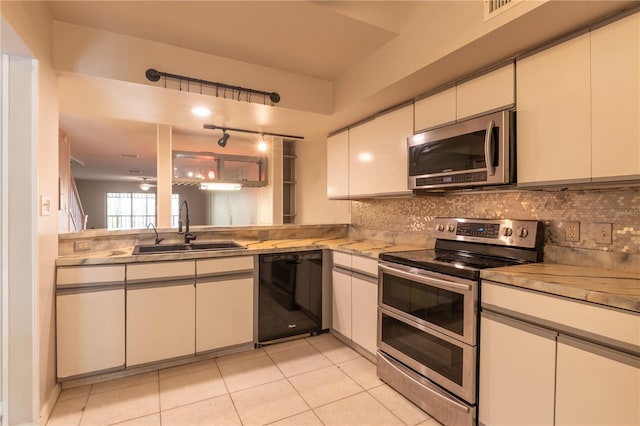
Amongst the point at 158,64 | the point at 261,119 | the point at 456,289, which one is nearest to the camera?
the point at 456,289

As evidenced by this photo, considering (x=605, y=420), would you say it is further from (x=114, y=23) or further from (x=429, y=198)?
(x=114, y=23)

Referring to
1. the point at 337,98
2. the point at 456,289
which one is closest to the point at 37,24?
the point at 337,98

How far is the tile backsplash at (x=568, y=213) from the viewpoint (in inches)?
63.1

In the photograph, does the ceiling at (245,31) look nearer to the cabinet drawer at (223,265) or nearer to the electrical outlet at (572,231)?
the cabinet drawer at (223,265)

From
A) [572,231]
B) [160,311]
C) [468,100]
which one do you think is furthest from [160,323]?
[572,231]

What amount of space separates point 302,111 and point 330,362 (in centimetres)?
215

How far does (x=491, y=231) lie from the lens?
211 centimetres

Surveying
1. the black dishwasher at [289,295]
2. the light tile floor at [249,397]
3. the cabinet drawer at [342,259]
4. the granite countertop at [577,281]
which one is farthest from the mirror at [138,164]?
the granite countertop at [577,281]

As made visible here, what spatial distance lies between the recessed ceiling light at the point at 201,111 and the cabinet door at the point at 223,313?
148cm

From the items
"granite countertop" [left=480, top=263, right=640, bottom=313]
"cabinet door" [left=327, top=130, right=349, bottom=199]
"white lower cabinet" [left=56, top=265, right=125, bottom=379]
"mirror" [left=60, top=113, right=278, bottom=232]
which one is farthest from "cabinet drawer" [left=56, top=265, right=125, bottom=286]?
"granite countertop" [left=480, top=263, right=640, bottom=313]

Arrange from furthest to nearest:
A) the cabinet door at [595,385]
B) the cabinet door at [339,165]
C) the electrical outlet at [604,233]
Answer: the cabinet door at [339,165], the electrical outlet at [604,233], the cabinet door at [595,385]

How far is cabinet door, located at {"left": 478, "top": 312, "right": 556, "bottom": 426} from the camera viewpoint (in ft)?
4.55

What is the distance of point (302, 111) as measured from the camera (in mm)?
2822

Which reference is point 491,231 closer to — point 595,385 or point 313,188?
point 595,385
